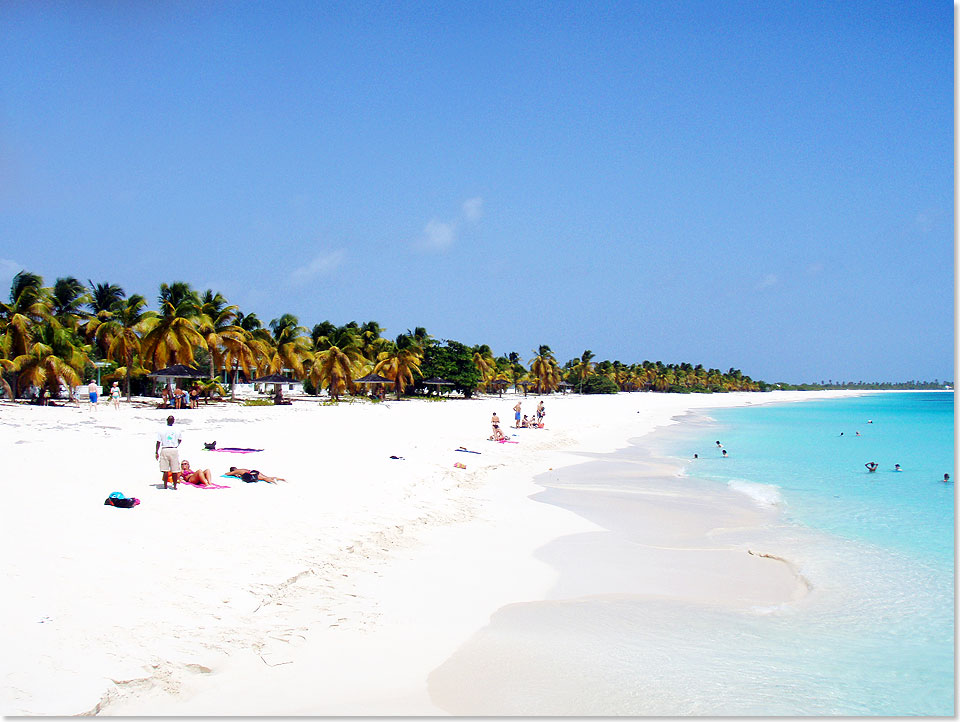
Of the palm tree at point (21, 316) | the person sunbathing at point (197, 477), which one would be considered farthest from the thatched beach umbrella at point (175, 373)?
the person sunbathing at point (197, 477)

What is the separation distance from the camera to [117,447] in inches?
568

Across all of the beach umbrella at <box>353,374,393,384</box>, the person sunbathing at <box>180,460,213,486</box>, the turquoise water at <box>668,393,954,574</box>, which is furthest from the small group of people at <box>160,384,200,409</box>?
the turquoise water at <box>668,393,954,574</box>

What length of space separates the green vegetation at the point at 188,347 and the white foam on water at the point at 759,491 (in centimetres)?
2982

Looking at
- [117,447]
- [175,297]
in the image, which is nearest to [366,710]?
[117,447]

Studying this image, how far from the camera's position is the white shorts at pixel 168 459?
10.2 m

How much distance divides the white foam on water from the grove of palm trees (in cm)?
3006

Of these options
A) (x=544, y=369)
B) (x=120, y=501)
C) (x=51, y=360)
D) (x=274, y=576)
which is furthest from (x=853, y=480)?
(x=544, y=369)

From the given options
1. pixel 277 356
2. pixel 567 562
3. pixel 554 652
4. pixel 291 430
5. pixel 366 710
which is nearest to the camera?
pixel 366 710

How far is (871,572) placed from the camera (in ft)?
30.3

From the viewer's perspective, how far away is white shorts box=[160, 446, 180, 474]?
10.2 meters

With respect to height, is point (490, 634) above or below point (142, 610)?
below

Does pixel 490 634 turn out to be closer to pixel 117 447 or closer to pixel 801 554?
pixel 801 554

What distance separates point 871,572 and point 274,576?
8201mm

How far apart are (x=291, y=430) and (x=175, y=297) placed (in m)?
25.0
